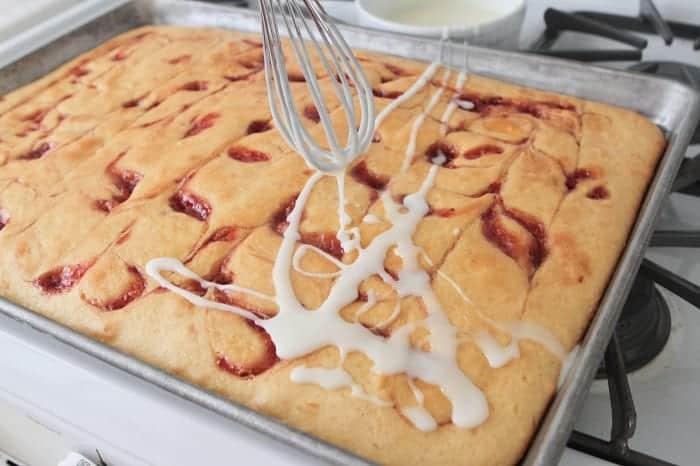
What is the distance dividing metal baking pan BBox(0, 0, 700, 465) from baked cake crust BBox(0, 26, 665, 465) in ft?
0.12

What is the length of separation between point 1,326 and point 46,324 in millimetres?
44

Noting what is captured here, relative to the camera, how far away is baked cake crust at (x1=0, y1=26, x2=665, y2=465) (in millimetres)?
673

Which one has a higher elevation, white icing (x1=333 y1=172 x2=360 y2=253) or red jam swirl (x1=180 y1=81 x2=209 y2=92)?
red jam swirl (x1=180 y1=81 x2=209 y2=92)

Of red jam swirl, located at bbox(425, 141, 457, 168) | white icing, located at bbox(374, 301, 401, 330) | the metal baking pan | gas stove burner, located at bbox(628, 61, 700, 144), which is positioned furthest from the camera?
gas stove burner, located at bbox(628, 61, 700, 144)

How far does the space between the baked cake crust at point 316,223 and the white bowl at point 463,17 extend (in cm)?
10

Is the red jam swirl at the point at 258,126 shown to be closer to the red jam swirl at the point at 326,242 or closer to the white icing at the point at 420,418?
the red jam swirl at the point at 326,242

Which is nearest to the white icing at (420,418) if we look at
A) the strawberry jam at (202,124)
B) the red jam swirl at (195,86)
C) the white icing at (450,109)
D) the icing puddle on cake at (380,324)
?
the icing puddle on cake at (380,324)

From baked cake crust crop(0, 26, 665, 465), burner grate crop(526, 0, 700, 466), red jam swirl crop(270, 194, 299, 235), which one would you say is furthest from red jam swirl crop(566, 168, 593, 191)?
red jam swirl crop(270, 194, 299, 235)

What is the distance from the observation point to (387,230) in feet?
2.68

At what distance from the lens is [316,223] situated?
833mm

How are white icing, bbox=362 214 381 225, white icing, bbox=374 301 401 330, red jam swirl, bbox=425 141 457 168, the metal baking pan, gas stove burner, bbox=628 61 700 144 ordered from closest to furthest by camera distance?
the metal baking pan < white icing, bbox=374 301 401 330 < white icing, bbox=362 214 381 225 < red jam swirl, bbox=425 141 457 168 < gas stove burner, bbox=628 61 700 144

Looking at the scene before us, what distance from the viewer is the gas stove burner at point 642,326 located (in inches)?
30.0

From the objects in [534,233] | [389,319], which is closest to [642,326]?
[534,233]

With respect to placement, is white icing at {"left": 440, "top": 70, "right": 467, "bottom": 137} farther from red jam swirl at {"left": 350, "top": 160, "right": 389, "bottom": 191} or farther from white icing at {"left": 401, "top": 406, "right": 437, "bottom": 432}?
white icing at {"left": 401, "top": 406, "right": 437, "bottom": 432}
